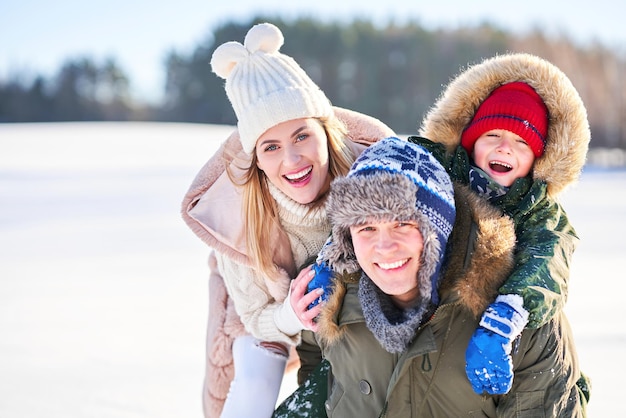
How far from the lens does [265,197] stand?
2596mm

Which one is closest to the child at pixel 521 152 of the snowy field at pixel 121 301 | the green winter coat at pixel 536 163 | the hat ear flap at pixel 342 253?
the green winter coat at pixel 536 163

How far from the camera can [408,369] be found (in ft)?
6.02

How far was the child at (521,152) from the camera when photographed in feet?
5.73

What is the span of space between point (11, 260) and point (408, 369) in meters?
5.47

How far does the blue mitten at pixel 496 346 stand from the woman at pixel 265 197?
2.77 feet

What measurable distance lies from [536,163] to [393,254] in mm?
720

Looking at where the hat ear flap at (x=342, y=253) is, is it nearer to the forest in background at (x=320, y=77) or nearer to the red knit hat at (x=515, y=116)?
the red knit hat at (x=515, y=116)

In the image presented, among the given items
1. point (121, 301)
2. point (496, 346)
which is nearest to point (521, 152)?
point (496, 346)

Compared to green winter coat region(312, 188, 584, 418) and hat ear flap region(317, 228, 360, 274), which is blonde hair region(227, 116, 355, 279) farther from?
green winter coat region(312, 188, 584, 418)

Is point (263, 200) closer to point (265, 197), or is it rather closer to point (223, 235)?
point (265, 197)

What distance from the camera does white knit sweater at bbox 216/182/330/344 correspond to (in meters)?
2.53

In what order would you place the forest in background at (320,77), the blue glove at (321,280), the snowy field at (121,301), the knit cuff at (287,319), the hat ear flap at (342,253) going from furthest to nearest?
the forest in background at (320,77) → the snowy field at (121,301) → the knit cuff at (287,319) → the blue glove at (321,280) → the hat ear flap at (342,253)

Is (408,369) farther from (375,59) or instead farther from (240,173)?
(375,59)

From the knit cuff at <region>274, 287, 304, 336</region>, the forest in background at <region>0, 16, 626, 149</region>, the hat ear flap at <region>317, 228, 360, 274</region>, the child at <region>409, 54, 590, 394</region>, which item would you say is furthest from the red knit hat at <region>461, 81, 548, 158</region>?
the forest in background at <region>0, 16, 626, 149</region>
